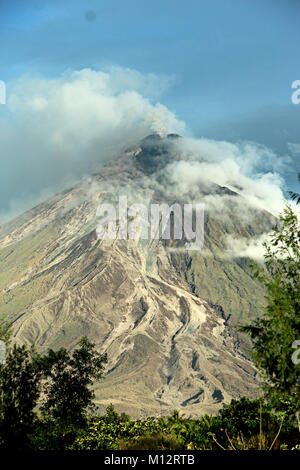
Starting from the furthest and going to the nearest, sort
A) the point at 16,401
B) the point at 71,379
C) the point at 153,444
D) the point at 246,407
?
the point at 71,379, the point at 246,407, the point at 16,401, the point at 153,444

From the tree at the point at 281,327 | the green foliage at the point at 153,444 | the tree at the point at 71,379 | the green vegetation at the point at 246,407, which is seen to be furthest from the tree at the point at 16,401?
the tree at the point at 71,379

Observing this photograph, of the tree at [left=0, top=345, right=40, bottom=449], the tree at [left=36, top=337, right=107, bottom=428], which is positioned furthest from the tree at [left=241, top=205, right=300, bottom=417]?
the tree at [left=36, top=337, right=107, bottom=428]

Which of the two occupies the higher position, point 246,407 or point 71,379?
point 71,379

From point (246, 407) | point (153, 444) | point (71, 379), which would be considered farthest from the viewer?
point (71, 379)

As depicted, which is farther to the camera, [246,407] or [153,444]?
[246,407]

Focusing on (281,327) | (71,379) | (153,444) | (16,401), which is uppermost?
(281,327)

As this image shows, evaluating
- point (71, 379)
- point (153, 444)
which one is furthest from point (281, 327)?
point (71, 379)

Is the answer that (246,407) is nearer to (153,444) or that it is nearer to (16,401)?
(153,444)

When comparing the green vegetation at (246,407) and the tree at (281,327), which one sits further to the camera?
the green vegetation at (246,407)

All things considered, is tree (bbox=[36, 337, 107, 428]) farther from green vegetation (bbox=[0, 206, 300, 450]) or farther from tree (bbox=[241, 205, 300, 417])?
tree (bbox=[241, 205, 300, 417])

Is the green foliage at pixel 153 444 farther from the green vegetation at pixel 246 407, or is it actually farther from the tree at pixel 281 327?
the tree at pixel 281 327
